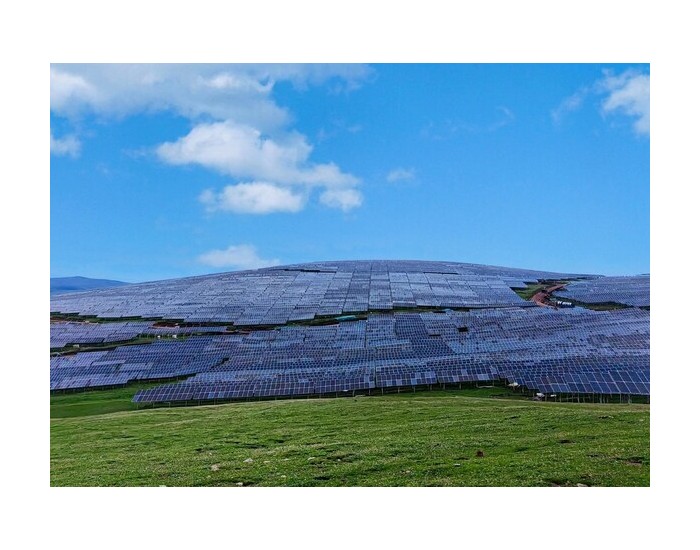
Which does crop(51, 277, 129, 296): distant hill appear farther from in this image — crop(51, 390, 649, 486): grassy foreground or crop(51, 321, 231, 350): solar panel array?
crop(51, 390, 649, 486): grassy foreground

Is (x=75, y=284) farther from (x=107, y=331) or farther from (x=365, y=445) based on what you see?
(x=365, y=445)

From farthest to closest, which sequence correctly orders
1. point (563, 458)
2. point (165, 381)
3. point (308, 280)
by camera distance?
point (308, 280)
point (165, 381)
point (563, 458)

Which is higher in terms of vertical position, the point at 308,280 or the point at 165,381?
the point at 308,280

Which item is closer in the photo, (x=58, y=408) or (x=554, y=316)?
(x=58, y=408)

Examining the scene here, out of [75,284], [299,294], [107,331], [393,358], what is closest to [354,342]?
[393,358]
